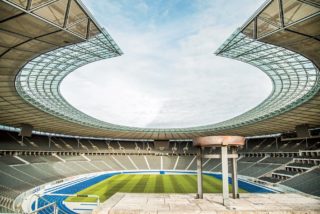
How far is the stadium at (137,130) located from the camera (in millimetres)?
12836

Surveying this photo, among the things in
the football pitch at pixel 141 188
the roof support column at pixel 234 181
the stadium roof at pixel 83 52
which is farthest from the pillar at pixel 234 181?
the football pitch at pixel 141 188

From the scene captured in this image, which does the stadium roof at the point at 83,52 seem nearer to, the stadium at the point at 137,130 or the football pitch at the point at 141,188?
the stadium at the point at 137,130

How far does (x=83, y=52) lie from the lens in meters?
22.1

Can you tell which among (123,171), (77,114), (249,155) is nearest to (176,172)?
(123,171)

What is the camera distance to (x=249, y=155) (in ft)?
227

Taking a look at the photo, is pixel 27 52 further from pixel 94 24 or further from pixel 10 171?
pixel 10 171

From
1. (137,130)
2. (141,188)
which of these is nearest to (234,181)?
(141,188)

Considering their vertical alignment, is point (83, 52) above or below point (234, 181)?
above

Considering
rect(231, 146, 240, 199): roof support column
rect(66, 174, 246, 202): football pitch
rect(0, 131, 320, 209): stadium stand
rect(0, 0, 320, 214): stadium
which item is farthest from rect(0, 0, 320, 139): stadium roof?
rect(66, 174, 246, 202): football pitch

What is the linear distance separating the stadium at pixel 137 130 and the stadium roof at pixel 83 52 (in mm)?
79

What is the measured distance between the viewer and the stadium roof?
1234 centimetres

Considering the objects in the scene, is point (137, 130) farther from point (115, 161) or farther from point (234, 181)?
point (234, 181)

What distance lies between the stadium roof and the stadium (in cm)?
8

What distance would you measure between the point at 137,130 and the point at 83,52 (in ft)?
131
